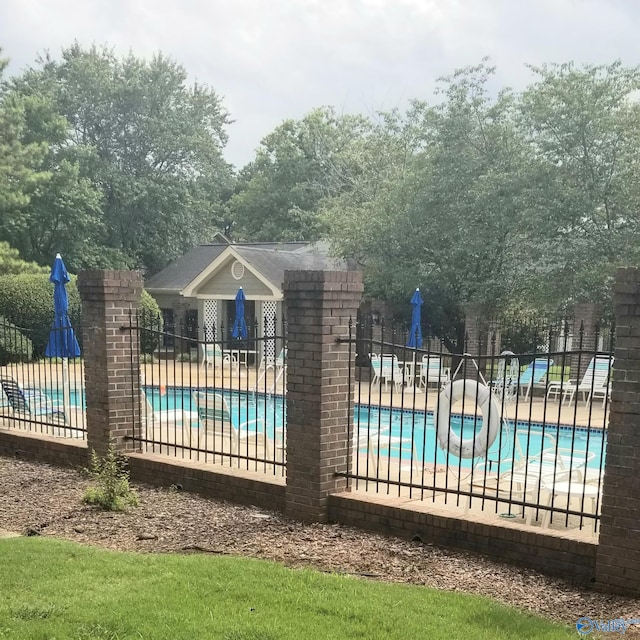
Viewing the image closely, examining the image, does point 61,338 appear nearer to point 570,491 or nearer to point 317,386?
point 317,386

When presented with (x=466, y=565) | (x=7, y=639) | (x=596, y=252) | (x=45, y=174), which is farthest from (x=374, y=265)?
(x=7, y=639)

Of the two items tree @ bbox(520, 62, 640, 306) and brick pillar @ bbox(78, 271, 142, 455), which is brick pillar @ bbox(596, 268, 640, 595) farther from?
tree @ bbox(520, 62, 640, 306)

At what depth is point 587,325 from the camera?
15273 millimetres

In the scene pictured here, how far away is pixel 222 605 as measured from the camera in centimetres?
383

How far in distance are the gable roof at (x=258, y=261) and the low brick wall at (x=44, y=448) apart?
15324mm

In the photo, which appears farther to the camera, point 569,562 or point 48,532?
point 48,532

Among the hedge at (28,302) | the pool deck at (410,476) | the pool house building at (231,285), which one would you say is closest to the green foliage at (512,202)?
the pool house building at (231,285)

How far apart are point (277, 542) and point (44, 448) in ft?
13.9

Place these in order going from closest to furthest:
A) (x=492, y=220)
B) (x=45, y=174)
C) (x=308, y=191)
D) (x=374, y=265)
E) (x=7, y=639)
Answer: (x=7, y=639) < (x=492, y=220) < (x=374, y=265) < (x=45, y=174) < (x=308, y=191)

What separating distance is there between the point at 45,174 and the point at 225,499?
2163 centimetres

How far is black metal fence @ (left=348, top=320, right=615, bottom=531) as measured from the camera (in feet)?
17.1

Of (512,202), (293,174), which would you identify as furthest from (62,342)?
(293,174)

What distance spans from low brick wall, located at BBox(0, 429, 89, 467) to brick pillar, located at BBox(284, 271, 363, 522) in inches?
124

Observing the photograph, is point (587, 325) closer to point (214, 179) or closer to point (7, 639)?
point (7, 639)
